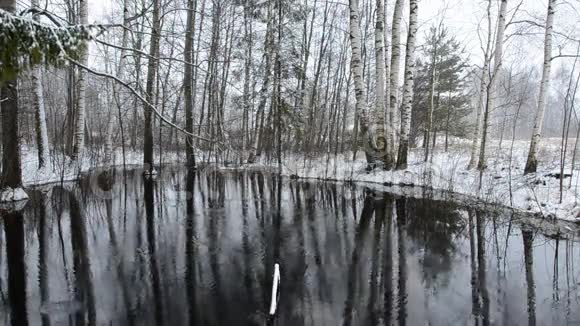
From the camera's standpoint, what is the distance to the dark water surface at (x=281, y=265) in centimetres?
428

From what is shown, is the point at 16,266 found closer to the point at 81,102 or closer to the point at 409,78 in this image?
the point at 81,102

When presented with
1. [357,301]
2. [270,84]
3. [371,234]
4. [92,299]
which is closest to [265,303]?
[357,301]

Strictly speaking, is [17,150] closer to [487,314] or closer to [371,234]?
[371,234]

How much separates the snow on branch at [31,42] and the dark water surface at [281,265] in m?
2.94

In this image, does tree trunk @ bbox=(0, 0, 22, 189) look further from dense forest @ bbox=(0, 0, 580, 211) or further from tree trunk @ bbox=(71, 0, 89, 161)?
tree trunk @ bbox=(71, 0, 89, 161)

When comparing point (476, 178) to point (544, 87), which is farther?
point (476, 178)

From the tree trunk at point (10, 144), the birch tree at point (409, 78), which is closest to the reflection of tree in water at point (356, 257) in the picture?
the birch tree at point (409, 78)

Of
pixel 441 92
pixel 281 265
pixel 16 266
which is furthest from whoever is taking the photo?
pixel 441 92

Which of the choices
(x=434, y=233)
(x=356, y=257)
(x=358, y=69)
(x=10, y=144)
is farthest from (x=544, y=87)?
(x=10, y=144)

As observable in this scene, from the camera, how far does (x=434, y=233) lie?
7641 mm

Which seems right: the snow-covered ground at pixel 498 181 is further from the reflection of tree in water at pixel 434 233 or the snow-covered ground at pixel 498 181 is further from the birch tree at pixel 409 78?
the reflection of tree in water at pixel 434 233

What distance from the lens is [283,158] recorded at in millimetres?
20188

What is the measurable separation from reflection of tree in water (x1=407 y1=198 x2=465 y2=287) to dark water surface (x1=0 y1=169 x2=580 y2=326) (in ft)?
0.13

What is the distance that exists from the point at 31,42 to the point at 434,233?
24.6 ft
